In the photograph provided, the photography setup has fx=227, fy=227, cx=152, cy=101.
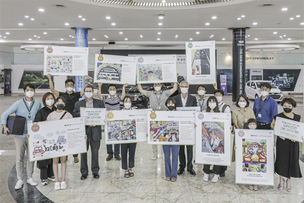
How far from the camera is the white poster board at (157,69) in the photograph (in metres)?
4.29

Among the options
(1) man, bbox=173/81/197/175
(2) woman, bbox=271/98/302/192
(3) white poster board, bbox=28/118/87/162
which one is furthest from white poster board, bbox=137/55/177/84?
(2) woman, bbox=271/98/302/192

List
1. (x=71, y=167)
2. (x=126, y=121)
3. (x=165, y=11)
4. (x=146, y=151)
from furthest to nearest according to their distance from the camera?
(x=165, y=11), (x=146, y=151), (x=71, y=167), (x=126, y=121)

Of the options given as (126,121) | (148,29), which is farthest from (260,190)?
(148,29)

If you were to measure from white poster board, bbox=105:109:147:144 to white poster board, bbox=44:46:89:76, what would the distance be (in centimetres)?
117

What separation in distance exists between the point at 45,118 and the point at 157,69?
211cm

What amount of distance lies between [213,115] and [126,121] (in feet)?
4.81

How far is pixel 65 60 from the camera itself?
429 cm

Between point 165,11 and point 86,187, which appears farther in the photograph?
point 165,11

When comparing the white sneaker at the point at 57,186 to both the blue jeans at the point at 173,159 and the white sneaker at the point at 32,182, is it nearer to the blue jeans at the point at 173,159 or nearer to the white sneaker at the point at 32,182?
the white sneaker at the point at 32,182

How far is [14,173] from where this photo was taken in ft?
14.2

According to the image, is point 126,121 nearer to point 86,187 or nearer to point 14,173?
point 86,187

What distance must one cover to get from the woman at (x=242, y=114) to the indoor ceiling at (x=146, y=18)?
6.29m

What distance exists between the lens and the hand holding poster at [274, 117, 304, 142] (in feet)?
10.4

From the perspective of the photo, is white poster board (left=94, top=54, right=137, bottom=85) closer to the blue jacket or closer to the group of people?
the group of people
